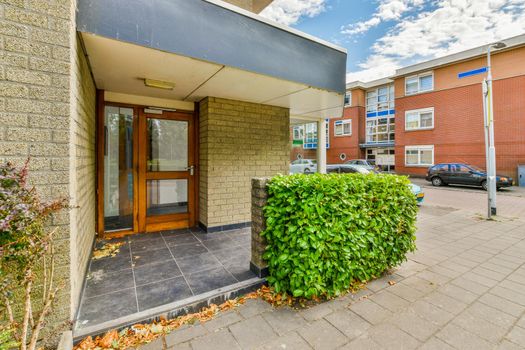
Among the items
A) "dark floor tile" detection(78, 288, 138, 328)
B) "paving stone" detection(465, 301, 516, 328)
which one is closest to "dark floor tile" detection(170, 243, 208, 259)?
"dark floor tile" detection(78, 288, 138, 328)

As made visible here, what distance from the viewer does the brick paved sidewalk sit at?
1910 millimetres

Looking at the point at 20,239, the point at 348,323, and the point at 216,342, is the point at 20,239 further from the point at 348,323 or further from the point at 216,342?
the point at 348,323

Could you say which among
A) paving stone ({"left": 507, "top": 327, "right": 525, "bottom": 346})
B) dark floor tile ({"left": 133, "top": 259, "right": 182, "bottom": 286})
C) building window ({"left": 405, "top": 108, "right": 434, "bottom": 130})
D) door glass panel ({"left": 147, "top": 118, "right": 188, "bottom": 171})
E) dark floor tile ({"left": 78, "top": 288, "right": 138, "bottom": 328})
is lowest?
paving stone ({"left": 507, "top": 327, "right": 525, "bottom": 346})

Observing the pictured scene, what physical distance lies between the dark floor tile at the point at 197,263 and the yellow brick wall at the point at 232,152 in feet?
3.66

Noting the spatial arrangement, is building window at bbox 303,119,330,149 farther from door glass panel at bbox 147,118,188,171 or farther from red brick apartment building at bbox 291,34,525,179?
door glass panel at bbox 147,118,188,171

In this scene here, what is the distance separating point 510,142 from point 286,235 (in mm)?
18148

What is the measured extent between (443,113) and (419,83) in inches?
114

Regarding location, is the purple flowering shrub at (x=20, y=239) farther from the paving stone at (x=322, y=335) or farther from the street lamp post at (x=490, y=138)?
the street lamp post at (x=490, y=138)

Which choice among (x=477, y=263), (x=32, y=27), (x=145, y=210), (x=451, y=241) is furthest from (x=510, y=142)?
(x=32, y=27)

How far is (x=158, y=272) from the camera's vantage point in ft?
9.55

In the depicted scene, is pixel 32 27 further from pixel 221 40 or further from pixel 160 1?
pixel 221 40

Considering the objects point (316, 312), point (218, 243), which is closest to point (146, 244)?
point (218, 243)

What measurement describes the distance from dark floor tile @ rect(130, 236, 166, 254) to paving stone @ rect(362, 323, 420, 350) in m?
3.01

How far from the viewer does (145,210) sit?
4.36 metres
